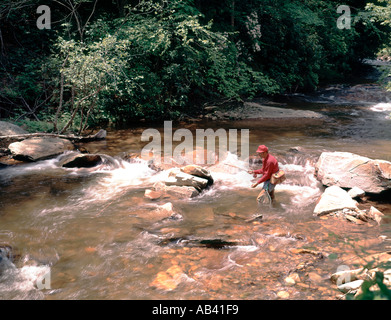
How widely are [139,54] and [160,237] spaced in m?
8.47

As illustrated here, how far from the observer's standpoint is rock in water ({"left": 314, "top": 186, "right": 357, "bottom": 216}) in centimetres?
572

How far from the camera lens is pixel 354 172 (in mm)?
6863

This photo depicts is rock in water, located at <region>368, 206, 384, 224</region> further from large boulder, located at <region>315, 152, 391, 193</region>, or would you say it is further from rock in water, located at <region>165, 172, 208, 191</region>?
rock in water, located at <region>165, 172, 208, 191</region>

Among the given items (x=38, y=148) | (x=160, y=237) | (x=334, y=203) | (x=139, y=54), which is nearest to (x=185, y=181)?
(x=160, y=237)

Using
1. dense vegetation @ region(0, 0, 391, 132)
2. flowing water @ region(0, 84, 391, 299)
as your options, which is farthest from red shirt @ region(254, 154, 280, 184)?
dense vegetation @ region(0, 0, 391, 132)

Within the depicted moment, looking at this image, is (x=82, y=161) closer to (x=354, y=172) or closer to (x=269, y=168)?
(x=269, y=168)

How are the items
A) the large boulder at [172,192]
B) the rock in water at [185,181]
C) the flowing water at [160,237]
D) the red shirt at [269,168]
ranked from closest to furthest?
the flowing water at [160,237] < the red shirt at [269,168] < the large boulder at [172,192] < the rock in water at [185,181]

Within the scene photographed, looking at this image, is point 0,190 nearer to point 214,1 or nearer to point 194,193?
point 194,193

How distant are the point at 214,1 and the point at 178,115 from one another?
6264mm

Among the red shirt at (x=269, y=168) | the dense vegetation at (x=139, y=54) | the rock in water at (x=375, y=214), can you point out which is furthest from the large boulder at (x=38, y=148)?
the rock in water at (x=375, y=214)

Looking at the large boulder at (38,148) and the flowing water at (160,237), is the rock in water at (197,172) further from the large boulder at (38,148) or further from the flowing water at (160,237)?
the large boulder at (38,148)

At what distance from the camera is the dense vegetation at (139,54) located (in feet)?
33.7

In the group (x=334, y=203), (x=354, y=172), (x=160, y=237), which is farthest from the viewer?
(x=354, y=172)

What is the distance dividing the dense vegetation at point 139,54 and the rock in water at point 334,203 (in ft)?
20.4
